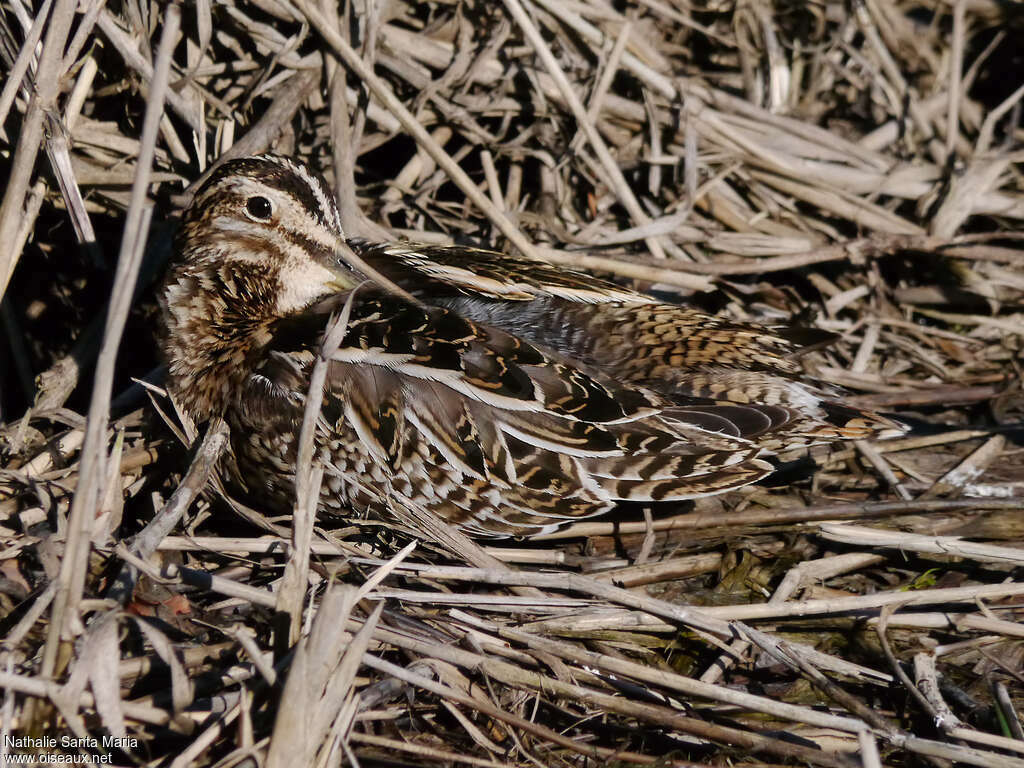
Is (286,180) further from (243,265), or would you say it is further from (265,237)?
(243,265)

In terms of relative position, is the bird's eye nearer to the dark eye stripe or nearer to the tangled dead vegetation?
the dark eye stripe

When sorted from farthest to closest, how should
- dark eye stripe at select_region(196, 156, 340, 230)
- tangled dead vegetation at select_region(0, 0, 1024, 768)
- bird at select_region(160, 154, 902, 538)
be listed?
dark eye stripe at select_region(196, 156, 340, 230) → bird at select_region(160, 154, 902, 538) → tangled dead vegetation at select_region(0, 0, 1024, 768)

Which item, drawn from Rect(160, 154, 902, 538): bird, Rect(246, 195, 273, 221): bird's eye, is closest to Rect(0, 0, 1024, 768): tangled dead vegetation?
Rect(160, 154, 902, 538): bird

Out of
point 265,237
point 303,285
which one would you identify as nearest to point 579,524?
point 303,285

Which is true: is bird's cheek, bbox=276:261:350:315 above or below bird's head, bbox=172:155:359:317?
below

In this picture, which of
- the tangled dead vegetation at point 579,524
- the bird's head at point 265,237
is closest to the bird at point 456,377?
the bird's head at point 265,237

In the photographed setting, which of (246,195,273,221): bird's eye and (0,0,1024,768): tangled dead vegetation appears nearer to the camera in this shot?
(0,0,1024,768): tangled dead vegetation

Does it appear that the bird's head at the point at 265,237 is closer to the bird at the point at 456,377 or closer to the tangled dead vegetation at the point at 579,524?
the bird at the point at 456,377

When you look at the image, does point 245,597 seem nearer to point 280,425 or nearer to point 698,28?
point 280,425
